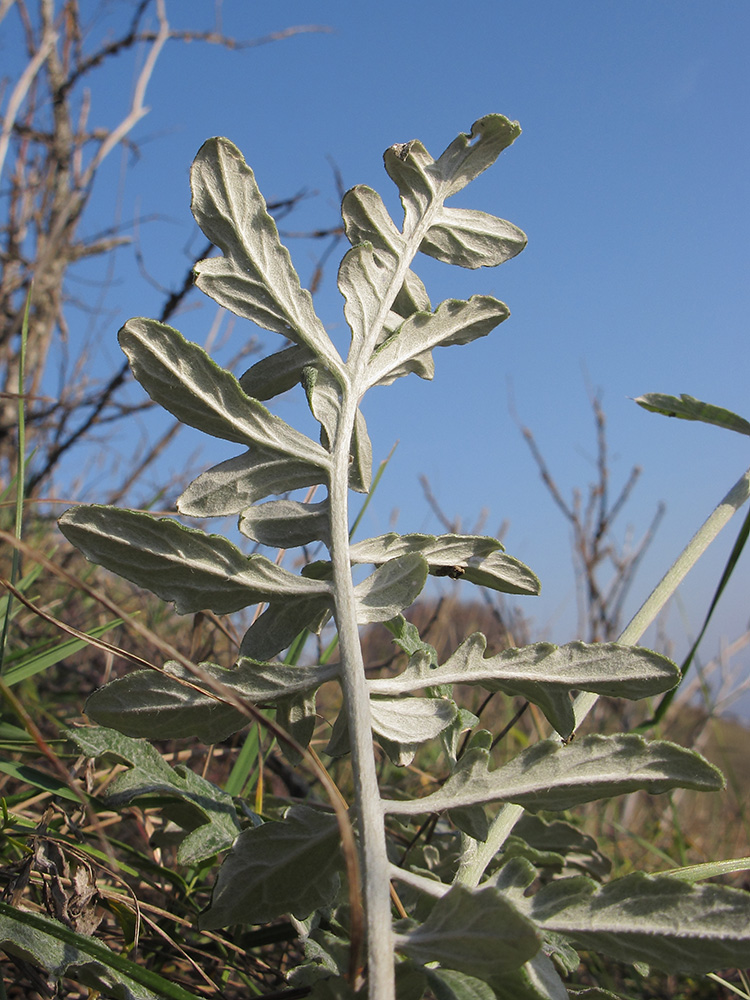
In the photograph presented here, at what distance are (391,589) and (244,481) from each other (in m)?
0.20

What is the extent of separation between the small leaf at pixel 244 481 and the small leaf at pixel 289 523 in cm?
2

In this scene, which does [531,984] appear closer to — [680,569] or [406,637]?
[406,637]

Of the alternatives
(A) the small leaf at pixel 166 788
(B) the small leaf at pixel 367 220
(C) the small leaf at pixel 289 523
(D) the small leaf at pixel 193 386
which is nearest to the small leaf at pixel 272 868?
(A) the small leaf at pixel 166 788

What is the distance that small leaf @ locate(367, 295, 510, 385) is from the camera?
88cm

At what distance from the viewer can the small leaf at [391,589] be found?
0.75 metres

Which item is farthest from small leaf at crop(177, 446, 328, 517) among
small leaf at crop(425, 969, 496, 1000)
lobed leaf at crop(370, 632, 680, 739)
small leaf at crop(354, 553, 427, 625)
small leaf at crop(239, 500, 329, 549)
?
small leaf at crop(425, 969, 496, 1000)

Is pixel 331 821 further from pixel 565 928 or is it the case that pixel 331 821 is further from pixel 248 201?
pixel 248 201

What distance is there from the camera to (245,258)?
2.75 ft

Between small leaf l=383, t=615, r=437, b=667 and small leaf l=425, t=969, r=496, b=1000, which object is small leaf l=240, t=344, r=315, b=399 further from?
small leaf l=425, t=969, r=496, b=1000

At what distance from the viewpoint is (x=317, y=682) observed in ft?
2.44

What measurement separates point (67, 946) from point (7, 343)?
3912 mm

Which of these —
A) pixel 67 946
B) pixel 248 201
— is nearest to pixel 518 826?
pixel 67 946

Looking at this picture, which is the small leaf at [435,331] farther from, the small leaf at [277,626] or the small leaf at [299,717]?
the small leaf at [299,717]

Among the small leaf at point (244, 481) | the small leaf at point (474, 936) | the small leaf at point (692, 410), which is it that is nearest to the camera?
the small leaf at point (474, 936)
